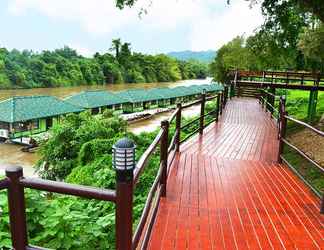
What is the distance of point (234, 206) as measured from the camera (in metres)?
3.74

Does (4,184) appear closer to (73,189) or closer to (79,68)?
(73,189)

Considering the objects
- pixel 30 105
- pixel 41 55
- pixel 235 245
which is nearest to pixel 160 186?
pixel 235 245

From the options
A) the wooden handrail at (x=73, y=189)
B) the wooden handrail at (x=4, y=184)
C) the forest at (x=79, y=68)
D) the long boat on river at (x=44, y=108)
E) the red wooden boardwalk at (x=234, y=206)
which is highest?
the forest at (x=79, y=68)

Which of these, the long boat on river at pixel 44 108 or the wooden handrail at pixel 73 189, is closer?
the wooden handrail at pixel 73 189

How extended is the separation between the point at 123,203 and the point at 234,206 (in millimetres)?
2487

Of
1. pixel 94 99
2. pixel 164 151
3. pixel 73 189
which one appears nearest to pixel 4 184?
pixel 73 189

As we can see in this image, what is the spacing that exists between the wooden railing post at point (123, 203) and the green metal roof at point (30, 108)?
22299 mm

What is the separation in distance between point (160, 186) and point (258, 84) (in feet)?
48.5

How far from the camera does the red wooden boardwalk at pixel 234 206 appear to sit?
Result: 2.98 metres

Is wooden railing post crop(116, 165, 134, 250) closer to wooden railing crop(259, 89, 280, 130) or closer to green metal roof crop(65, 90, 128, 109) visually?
wooden railing crop(259, 89, 280, 130)

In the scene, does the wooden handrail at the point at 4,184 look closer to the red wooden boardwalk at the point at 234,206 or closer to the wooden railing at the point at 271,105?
the red wooden boardwalk at the point at 234,206

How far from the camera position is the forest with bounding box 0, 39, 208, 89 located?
55.2 meters

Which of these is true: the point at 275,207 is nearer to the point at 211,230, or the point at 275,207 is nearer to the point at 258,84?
the point at 211,230

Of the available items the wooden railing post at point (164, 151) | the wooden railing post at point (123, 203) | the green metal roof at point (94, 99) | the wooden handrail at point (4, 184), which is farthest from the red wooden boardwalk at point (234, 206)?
the green metal roof at point (94, 99)
